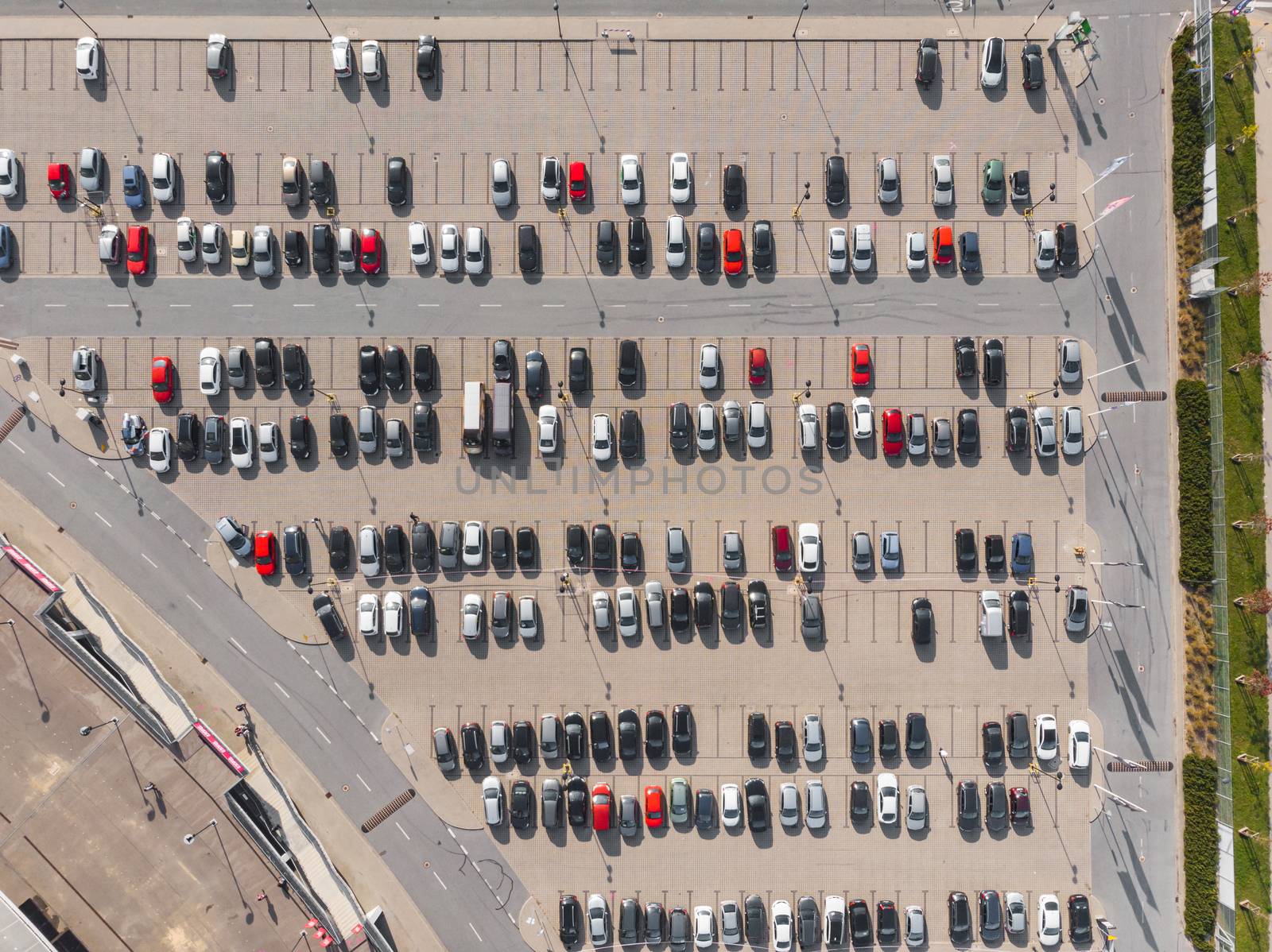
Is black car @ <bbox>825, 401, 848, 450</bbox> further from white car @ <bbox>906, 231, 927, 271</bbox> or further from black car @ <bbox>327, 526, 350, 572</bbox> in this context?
black car @ <bbox>327, 526, 350, 572</bbox>

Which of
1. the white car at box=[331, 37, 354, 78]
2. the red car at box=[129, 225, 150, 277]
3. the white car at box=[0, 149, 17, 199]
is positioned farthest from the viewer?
the white car at box=[331, 37, 354, 78]

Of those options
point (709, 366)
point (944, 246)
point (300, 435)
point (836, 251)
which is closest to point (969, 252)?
point (944, 246)

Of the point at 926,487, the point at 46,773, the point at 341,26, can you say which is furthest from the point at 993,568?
the point at 46,773

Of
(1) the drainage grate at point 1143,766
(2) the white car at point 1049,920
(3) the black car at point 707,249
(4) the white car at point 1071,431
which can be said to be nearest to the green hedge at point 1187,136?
(4) the white car at point 1071,431

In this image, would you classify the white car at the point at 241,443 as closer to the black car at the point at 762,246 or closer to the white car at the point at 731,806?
the black car at the point at 762,246

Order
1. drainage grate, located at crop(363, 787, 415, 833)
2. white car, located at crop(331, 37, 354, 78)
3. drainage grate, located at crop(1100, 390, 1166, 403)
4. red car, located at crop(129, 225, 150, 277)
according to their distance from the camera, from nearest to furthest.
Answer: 1. red car, located at crop(129, 225, 150, 277)
2. white car, located at crop(331, 37, 354, 78)
3. drainage grate, located at crop(363, 787, 415, 833)
4. drainage grate, located at crop(1100, 390, 1166, 403)

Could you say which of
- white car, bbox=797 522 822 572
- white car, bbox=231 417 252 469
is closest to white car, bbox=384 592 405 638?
white car, bbox=231 417 252 469
